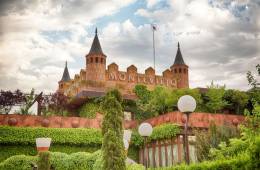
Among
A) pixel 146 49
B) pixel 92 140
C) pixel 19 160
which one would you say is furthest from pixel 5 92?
pixel 146 49

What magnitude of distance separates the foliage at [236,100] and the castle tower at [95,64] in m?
12.0

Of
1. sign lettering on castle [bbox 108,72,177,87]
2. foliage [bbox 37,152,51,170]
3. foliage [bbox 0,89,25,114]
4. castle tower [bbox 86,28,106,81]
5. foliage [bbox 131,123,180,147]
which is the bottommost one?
foliage [bbox 37,152,51,170]

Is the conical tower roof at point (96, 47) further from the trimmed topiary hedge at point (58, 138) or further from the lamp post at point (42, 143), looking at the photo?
the lamp post at point (42, 143)

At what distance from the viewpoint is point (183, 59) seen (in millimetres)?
47688

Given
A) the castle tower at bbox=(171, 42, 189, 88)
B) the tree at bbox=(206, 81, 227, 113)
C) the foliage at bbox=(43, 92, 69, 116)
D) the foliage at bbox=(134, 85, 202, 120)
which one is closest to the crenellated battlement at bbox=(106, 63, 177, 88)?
the castle tower at bbox=(171, 42, 189, 88)

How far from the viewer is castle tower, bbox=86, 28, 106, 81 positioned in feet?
131

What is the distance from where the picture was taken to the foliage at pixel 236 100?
31.7 m

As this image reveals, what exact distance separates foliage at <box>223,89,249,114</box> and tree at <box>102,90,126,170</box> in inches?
729

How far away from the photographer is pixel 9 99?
103 feet

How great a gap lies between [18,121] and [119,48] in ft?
42.2

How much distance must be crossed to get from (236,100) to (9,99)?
16647 millimetres

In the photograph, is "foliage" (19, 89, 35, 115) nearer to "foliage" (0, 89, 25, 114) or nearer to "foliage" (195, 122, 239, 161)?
"foliage" (0, 89, 25, 114)

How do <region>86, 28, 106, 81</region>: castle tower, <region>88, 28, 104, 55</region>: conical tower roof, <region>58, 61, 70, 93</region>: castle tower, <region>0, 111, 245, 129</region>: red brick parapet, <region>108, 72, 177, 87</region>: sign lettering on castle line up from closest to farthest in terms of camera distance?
<region>0, 111, 245, 129</region>: red brick parapet
<region>108, 72, 177, 87</region>: sign lettering on castle
<region>86, 28, 106, 81</region>: castle tower
<region>88, 28, 104, 55</region>: conical tower roof
<region>58, 61, 70, 93</region>: castle tower

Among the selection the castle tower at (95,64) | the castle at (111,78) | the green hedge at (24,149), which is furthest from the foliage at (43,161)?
the castle tower at (95,64)
